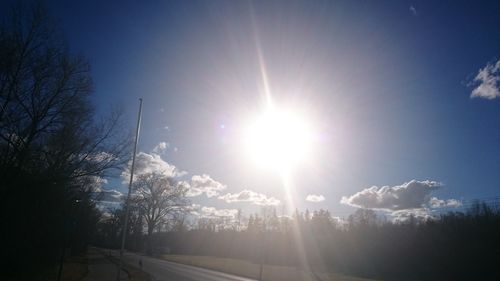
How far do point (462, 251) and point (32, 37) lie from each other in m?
45.3

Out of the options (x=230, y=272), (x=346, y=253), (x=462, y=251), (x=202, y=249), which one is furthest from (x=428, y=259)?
(x=202, y=249)

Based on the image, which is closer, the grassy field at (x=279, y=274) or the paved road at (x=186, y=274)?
the paved road at (x=186, y=274)

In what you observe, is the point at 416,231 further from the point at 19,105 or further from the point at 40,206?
the point at 19,105

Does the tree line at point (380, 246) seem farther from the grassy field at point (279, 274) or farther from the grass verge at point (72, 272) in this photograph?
the grass verge at point (72, 272)

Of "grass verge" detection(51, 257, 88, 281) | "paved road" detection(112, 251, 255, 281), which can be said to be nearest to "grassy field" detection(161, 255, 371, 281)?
"paved road" detection(112, 251, 255, 281)

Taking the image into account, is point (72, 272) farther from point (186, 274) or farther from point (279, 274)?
point (279, 274)

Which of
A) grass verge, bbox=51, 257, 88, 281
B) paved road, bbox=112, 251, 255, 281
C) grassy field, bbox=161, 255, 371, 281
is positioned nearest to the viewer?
grass verge, bbox=51, 257, 88, 281

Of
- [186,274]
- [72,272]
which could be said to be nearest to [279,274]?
[186,274]

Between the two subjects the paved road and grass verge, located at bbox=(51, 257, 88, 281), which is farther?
the paved road

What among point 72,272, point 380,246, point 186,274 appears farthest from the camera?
point 380,246

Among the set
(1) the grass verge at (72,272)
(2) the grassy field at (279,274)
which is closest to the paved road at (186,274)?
(2) the grassy field at (279,274)

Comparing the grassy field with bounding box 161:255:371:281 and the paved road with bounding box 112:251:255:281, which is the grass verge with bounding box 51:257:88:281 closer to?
the paved road with bounding box 112:251:255:281

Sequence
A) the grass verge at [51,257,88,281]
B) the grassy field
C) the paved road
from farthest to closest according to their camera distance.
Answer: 1. the grassy field
2. the paved road
3. the grass verge at [51,257,88,281]

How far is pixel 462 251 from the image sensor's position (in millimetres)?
39719
